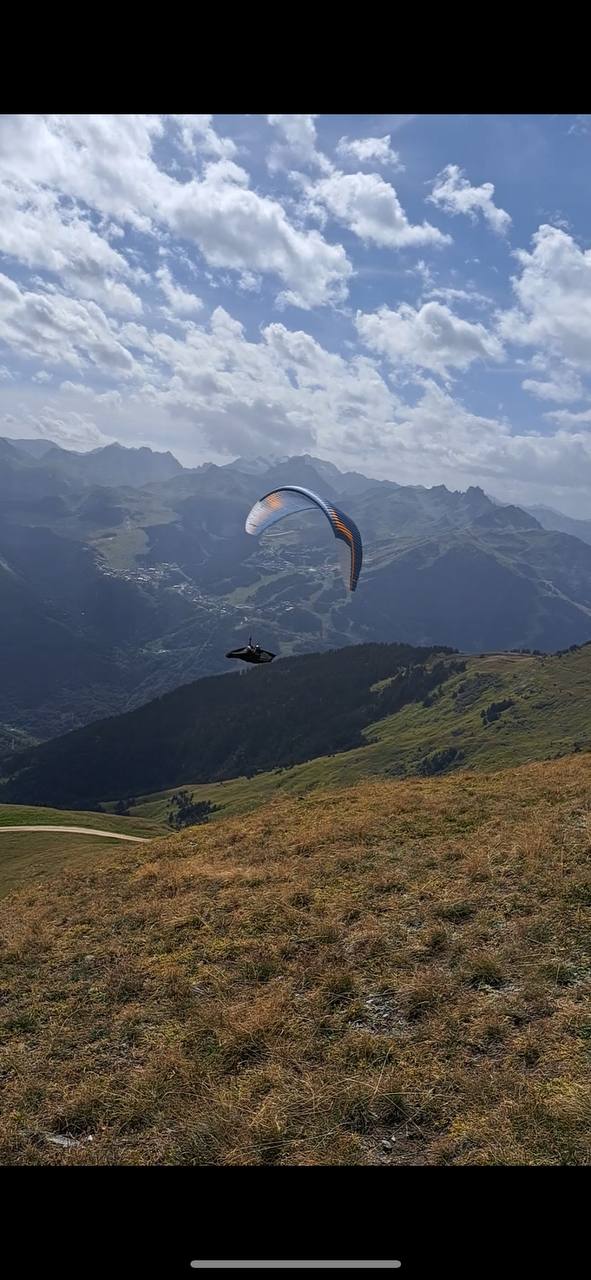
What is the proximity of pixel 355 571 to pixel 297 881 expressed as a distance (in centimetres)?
1212

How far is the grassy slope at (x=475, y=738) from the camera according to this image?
14575cm

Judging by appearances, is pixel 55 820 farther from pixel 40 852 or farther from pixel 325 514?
pixel 325 514

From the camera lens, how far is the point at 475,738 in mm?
163250

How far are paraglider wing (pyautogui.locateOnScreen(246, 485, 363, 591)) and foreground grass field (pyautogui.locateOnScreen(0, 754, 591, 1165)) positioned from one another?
9.98m

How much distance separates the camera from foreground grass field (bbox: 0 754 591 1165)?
7.50 m

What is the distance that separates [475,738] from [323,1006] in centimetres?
16086

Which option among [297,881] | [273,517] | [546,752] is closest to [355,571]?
[273,517]

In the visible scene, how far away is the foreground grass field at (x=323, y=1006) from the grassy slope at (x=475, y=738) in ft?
402

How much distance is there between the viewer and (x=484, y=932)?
38.3ft
